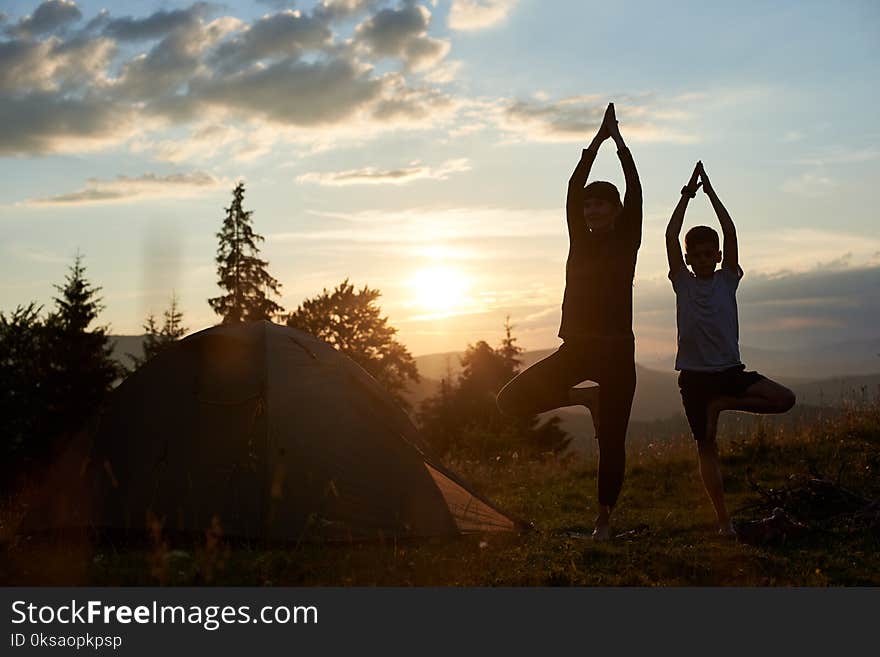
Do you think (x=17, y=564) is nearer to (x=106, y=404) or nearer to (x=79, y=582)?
(x=79, y=582)

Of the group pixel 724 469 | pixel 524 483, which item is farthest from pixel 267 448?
pixel 724 469

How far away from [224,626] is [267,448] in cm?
322

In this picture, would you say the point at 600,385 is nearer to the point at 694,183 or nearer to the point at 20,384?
the point at 694,183

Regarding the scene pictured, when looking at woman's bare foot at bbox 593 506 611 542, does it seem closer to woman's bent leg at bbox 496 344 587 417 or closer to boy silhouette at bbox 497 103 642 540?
boy silhouette at bbox 497 103 642 540

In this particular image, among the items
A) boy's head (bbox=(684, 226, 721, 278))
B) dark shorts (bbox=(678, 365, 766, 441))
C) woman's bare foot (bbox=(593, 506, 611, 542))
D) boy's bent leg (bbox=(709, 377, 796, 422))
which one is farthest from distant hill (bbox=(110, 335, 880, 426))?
woman's bare foot (bbox=(593, 506, 611, 542))

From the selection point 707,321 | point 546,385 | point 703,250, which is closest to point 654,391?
point 703,250

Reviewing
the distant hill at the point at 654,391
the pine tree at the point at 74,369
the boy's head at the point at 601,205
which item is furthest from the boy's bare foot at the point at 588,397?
the pine tree at the point at 74,369

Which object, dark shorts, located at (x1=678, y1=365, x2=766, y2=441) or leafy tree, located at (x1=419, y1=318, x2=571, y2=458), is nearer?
dark shorts, located at (x1=678, y1=365, x2=766, y2=441)

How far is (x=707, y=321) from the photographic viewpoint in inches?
284

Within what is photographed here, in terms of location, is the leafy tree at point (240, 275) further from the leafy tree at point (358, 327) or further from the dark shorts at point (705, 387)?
the dark shorts at point (705, 387)

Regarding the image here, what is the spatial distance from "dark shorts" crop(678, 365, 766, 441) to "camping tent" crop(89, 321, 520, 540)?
2109 mm

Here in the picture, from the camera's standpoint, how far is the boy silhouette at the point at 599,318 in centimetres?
705

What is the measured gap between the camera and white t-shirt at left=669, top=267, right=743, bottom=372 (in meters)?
7.20

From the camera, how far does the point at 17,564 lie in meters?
6.73
